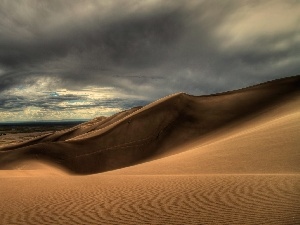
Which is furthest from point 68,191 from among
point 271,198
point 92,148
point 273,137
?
point 92,148

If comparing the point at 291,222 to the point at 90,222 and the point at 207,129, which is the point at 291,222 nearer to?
the point at 90,222

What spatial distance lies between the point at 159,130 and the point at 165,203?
31.8 meters

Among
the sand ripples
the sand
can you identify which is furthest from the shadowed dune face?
the sand ripples

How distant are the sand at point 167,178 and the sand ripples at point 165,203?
0.02 metres

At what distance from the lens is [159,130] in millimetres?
39531

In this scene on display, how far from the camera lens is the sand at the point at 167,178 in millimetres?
6895

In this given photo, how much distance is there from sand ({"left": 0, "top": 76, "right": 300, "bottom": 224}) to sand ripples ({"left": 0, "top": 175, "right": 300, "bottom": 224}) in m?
0.02

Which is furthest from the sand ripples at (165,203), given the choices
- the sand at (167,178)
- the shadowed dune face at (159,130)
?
the shadowed dune face at (159,130)

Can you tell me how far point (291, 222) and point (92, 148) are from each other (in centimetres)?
3378

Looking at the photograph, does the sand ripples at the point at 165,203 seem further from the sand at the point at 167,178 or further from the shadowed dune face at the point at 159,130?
the shadowed dune face at the point at 159,130

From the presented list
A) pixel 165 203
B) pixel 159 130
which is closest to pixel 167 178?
pixel 165 203

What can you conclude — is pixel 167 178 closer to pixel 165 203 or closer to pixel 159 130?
pixel 165 203

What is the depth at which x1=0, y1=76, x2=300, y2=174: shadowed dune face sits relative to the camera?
1329 inches

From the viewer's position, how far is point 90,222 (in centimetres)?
663
